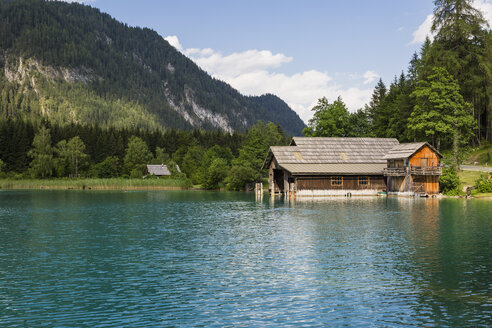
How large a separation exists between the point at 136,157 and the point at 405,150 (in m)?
93.1

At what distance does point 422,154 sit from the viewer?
2904 inches

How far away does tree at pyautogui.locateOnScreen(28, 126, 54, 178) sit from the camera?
131 m

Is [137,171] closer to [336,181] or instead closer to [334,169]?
[336,181]

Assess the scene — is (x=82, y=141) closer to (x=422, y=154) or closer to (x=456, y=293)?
(x=422, y=154)

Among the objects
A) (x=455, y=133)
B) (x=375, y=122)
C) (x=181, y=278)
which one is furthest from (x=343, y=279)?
(x=375, y=122)

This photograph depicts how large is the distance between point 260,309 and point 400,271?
8442 mm

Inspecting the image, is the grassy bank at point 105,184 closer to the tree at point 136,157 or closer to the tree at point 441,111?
the tree at point 136,157

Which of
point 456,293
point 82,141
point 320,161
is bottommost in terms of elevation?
point 456,293

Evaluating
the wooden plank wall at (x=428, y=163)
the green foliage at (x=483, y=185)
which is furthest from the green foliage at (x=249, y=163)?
the green foliage at (x=483, y=185)

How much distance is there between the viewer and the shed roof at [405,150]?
73.2 m

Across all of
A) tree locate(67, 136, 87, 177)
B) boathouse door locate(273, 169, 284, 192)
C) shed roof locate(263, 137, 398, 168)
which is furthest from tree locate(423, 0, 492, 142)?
tree locate(67, 136, 87, 177)

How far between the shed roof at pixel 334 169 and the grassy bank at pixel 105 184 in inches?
1685

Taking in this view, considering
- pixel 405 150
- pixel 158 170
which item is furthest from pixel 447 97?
pixel 158 170

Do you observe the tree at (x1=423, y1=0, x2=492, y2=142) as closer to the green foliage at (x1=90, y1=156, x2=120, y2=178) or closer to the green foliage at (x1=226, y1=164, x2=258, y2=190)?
the green foliage at (x1=226, y1=164, x2=258, y2=190)
